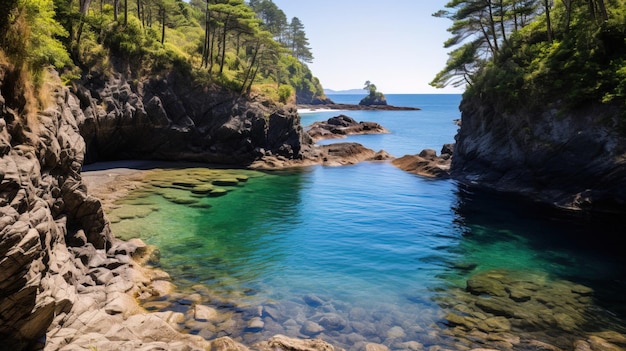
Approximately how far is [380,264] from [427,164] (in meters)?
27.8

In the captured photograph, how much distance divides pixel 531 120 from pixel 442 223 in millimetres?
13105

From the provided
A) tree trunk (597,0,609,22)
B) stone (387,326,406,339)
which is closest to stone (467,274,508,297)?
stone (387,326,406,339)

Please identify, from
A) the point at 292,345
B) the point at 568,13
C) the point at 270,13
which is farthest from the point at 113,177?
the point at 270,13

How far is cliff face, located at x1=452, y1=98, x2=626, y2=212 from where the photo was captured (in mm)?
24344

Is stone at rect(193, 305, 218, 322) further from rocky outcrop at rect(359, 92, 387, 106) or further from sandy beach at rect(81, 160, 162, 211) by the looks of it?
rocky outcrop at rect(359, 92, 387, 106)

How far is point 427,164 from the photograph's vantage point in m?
43.2

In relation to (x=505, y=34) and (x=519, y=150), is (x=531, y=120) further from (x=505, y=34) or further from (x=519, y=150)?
(x=505, y=34)

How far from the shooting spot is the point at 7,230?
26.8 ft

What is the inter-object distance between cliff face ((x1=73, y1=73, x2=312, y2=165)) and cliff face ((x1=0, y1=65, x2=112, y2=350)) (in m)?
20.2

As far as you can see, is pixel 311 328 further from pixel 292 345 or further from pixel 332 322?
pixel 292 345

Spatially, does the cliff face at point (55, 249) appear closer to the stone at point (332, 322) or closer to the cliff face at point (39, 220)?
the cliff face at point (39, 220)

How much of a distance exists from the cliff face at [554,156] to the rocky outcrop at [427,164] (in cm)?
269

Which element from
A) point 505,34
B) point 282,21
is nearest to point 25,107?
point 505,34

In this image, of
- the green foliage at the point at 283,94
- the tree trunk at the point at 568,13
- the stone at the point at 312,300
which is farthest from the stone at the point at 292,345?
the green foliage at the point at 283,94
